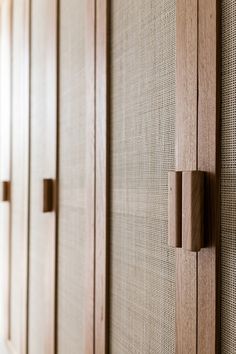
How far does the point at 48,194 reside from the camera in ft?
4.28

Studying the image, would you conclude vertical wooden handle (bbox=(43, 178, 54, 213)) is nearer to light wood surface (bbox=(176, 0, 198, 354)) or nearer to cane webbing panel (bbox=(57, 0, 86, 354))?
cane webbing panel (bbox=(57, 0, 86, 354))

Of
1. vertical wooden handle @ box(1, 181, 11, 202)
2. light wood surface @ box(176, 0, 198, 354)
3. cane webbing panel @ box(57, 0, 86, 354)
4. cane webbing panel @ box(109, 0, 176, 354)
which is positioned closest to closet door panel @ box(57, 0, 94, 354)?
cane webbing panel @ box(57, 0, 86, 354)

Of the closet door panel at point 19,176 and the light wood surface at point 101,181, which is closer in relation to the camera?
the light wood surface at point 101,181

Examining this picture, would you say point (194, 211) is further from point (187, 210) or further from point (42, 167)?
point (42, 167)

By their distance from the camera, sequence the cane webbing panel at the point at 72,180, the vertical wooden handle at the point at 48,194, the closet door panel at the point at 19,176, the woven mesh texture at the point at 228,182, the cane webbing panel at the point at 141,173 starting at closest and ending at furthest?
1. the woven mesh texture at the point at 228,182
2. the cane webbing panel at the point at 141,173
3. the cane webbing panel at the point at 72,180
4. the vertical wooden handle at the point at 48,194
5. the closet door panel at the point at 19,176

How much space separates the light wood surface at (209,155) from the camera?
569 millimetres

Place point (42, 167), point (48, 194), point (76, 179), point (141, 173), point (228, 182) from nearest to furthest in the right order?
point (228, 182), point (141, 173), point (76, 179), point (48, 194), point (42, 167)

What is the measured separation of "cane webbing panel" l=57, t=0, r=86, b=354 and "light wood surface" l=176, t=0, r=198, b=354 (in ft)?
1.49

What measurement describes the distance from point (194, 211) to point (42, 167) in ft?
3.05

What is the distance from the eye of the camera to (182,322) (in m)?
0.64

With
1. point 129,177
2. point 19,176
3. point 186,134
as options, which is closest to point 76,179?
point 129,177

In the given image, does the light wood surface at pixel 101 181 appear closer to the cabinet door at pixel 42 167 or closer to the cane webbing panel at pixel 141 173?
the cane webbing panel at pixel 141 173

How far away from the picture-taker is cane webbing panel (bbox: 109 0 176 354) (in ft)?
2.31

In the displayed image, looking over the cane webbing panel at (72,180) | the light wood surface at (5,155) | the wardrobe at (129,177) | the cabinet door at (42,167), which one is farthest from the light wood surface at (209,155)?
the light wood surface at (5,155)
